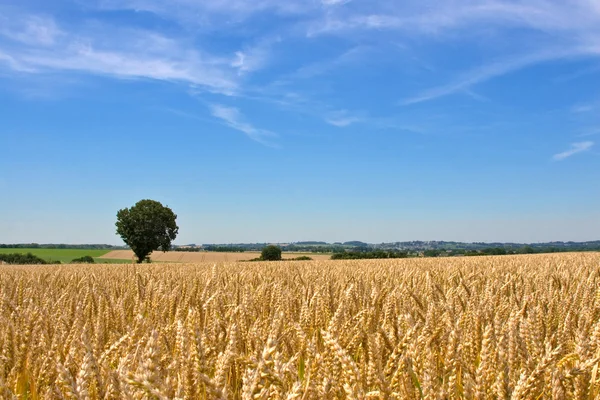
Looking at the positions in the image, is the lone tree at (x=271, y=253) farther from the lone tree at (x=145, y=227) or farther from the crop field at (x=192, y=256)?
the lone tree at (x=145, y=227)

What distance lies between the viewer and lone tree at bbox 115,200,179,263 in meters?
68.7

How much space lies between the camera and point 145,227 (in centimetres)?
6944

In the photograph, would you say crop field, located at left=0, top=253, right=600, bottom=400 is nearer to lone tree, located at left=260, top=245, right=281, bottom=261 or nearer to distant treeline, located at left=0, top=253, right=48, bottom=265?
distant treeline, located at left=0, top=253, right=48, bottom=265

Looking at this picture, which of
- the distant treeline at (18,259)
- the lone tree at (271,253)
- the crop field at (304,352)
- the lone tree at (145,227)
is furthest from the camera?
the lone tree at (271,253)

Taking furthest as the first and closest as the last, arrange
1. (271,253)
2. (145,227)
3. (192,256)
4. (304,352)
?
(192,256) < (271,253) < (145,227) < (304,352)

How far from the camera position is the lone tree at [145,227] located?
68.7m

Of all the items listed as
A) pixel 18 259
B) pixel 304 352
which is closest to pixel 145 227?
pixel 18 259

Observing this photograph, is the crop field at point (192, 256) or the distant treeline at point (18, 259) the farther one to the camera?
the crop field at point (192, 256)

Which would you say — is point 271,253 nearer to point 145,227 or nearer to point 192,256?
point 192,256

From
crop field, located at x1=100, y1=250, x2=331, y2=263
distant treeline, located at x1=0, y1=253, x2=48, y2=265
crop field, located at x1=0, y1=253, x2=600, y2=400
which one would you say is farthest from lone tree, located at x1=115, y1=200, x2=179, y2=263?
crop field, located at x1=0, y1=253, x2=600, y2=400

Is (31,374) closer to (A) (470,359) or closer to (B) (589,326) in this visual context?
(A) (470,359)

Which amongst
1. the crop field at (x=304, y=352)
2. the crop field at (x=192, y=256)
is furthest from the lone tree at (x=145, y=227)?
the crop field at (x=304, y=352)

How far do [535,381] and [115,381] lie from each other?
1193 mm

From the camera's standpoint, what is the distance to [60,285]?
716cm
